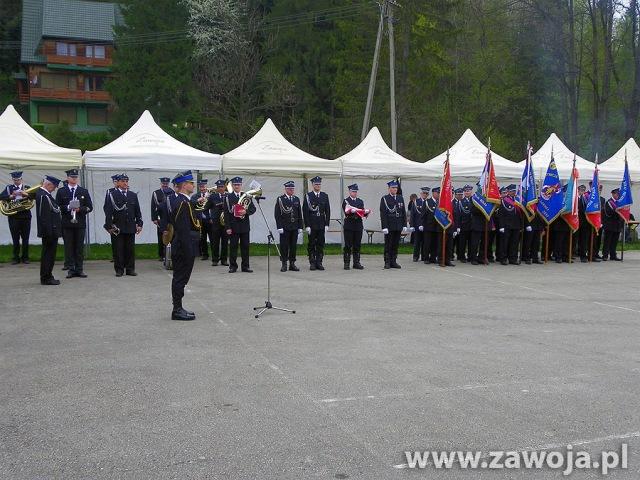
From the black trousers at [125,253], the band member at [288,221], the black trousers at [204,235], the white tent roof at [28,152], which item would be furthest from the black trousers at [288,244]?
→ the white tent roof at [28,152]

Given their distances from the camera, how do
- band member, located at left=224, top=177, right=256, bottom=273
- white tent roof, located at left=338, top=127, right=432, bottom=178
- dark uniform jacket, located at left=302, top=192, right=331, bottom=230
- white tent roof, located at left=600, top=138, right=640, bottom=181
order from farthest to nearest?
white tent roof, located at left=600, top=138, right=640, bottom=181 < white tent roof, located at left=338, top=127, right=432, bottom=178 < dark uniform jacket, located at left=302, top=192, right=331, bottom=230 < band member, located at left=224, top=177, right=256, bottom=273

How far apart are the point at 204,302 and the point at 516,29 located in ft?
122

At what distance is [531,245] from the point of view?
1772 centimetres

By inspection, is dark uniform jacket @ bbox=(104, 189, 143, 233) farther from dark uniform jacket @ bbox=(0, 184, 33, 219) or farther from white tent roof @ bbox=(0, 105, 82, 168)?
dark uniform jacket @ bbox=(0, 184, 33, 219)

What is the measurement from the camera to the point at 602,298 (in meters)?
11.6

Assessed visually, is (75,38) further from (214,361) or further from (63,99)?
(214,361)

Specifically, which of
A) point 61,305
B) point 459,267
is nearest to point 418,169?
point 459,267

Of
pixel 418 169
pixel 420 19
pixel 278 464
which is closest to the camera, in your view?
pixel 278 464

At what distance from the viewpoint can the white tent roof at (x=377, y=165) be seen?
19062 mm

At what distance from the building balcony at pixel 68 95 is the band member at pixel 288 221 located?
131 feet

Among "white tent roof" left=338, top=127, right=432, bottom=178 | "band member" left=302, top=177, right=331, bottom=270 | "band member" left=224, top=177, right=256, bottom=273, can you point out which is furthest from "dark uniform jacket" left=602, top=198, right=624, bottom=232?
"band member" left=224, top=177, right=256, bottom=273

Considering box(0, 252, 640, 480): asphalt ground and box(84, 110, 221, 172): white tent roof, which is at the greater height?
box(84, 110, 221, 172): white tent roof

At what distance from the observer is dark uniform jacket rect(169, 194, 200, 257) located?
9.18m

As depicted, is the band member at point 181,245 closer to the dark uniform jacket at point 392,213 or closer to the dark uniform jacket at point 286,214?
the dark uniform jacket at point 286,214
